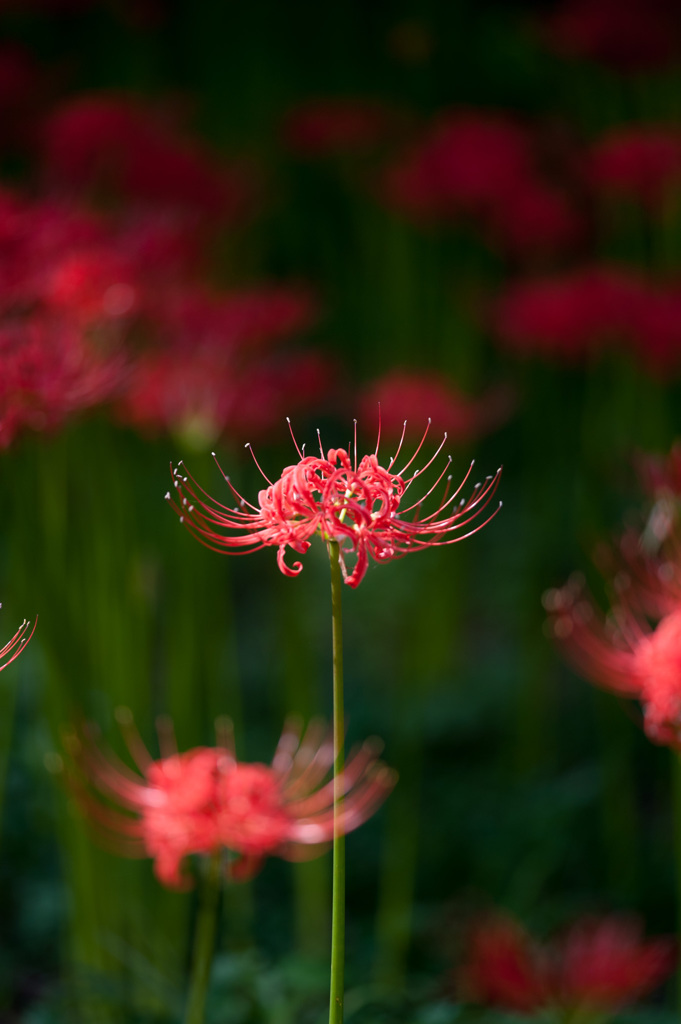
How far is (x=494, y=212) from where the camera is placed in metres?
1.89

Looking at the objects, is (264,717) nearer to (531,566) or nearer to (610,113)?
(531,566)

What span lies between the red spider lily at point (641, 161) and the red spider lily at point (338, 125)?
441 millimetres

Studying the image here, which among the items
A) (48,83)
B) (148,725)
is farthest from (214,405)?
(48,83)

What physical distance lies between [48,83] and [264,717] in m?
1.34

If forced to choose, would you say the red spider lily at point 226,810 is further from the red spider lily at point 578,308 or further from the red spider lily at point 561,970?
the red spider lily at point 578,308

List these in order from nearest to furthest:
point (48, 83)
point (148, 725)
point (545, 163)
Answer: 1. point (148, 725)
2. point (48, 83)
3. point (545, 163)

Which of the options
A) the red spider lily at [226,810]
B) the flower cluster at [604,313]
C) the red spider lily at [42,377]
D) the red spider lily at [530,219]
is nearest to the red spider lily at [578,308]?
the flower cluster at [604,313]

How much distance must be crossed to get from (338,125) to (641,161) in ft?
1.92

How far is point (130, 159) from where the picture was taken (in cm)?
143

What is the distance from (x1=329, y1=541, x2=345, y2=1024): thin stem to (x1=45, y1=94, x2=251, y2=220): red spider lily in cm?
108

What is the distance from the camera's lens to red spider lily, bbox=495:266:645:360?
150 cm

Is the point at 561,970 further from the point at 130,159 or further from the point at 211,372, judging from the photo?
the point at 130,159

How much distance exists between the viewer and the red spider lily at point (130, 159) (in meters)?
1.35

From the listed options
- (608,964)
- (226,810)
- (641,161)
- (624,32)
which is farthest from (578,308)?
(226,810)
